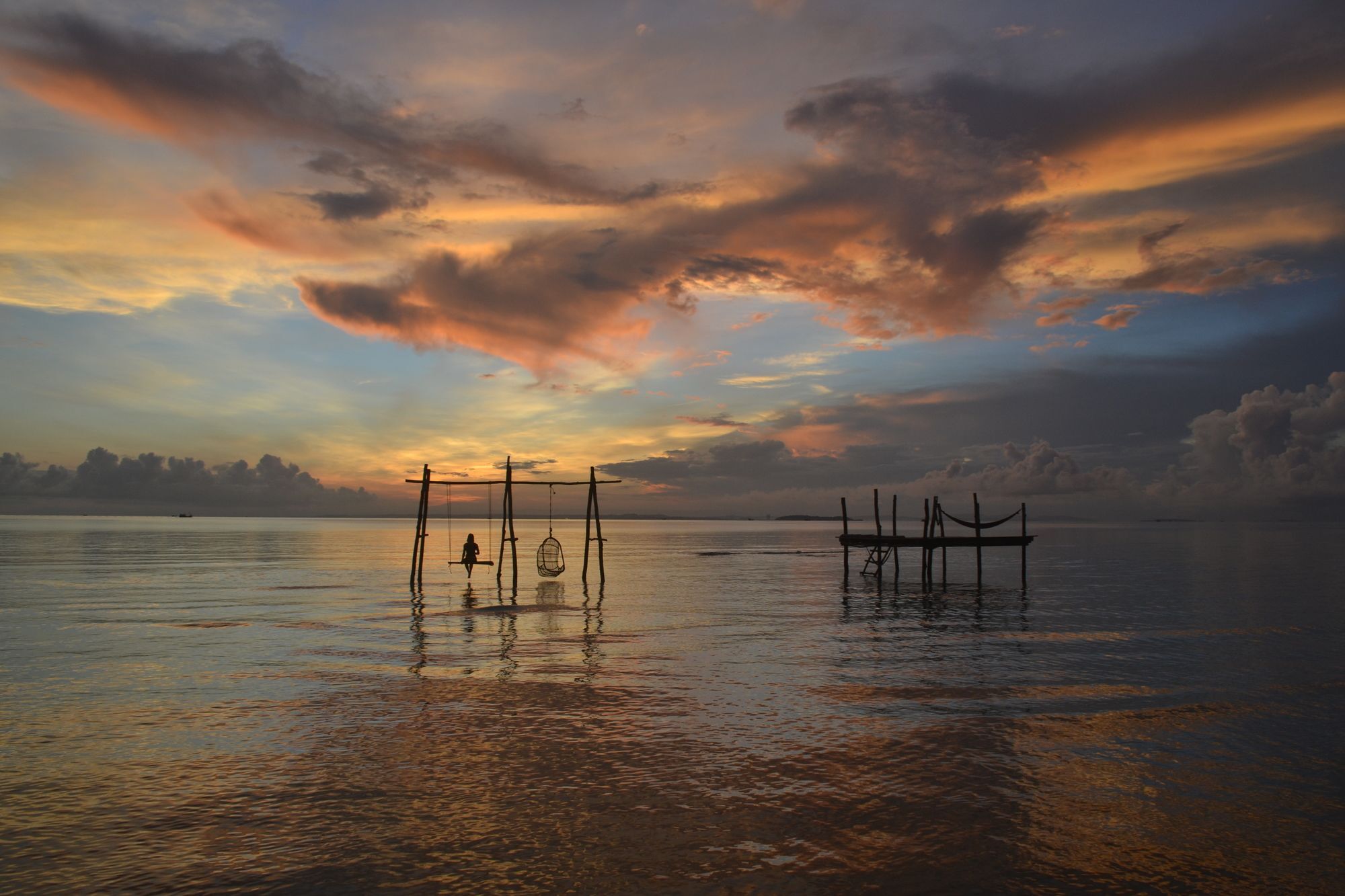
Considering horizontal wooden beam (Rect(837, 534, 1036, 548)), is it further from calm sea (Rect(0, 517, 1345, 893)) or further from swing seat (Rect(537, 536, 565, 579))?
swing seat (Rect(537, 536, 565, 579))

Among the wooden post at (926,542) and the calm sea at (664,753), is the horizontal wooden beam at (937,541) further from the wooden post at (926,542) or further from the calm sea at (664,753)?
the calm sea at (664,753)

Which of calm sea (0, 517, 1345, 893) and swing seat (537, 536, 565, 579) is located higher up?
swing seat (537, 536, 565, 579)

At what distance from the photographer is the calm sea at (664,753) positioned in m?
8.65

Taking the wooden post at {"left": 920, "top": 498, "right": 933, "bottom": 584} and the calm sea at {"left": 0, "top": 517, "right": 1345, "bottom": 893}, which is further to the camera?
the wooden post at {"left": 920, "top": 498, "right": 933, "bottom": 584}

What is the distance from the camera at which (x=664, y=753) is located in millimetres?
12320

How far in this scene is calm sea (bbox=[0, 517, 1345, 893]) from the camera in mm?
8648

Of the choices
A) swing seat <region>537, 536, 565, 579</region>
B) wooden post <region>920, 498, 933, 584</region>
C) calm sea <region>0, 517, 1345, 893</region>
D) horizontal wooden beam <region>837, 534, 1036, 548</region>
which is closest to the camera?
calm sea <region>0, 517, 1345, 893</region>

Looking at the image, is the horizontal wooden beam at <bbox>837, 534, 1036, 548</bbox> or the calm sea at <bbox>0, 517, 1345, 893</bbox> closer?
the calm sea at <bbox>0, 517, 1345, 893</bbox>

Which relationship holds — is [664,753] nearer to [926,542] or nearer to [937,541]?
[926,542]

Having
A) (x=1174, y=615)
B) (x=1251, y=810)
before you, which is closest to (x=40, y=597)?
(x=1251, y=810)

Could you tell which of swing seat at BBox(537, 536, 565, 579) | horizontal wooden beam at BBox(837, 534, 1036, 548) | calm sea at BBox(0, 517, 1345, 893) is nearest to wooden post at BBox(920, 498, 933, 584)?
horizontal wooden beam at BBox(837, 534, 1036, 548)

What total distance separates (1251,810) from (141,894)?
13.0m

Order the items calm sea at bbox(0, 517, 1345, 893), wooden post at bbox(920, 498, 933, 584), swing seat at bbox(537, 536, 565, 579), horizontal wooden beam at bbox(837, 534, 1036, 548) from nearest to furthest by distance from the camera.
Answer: calm sea at bbox(0, 517, 1345, 893) → swing seat at bbox(537, 536, 565, 579) → horizontal wooden beam at bbox(837, 534, 1036, 548) → wooden post at bbox(920, 498, 933, 584)

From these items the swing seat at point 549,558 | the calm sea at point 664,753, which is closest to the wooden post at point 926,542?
the calm sea at point 664,753
